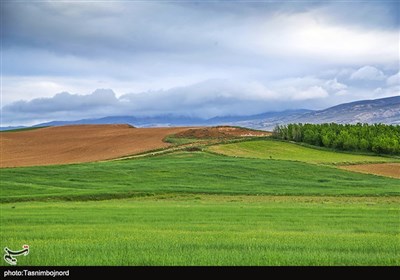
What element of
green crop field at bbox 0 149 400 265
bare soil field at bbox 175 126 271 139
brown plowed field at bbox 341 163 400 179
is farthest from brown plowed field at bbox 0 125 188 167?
brown plowed field at bbox 341 163 400 179

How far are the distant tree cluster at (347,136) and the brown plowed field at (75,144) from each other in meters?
24.6

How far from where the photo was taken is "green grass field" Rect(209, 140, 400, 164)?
88375 millimetres

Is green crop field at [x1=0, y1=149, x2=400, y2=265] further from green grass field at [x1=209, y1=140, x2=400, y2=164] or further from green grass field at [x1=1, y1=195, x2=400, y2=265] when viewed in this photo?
green grass field at [x1=209, y1=140, x2=400, y2=164]

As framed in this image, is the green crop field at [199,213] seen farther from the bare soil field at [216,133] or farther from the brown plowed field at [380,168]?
the bare soil field at [216,133]

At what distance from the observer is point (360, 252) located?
1363 cm

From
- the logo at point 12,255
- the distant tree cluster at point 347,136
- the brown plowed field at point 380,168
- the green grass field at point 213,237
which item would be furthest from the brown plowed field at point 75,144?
the logo at point 12,255

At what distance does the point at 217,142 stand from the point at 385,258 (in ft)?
291

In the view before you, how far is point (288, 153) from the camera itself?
94438mm

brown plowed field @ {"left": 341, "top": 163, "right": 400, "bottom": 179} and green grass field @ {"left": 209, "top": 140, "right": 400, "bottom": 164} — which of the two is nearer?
brown plowed field @ {"left": 341, "top": 163, "right": 400, "bottom": 179}

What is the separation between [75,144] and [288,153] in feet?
137

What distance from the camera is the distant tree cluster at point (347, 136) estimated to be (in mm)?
100500

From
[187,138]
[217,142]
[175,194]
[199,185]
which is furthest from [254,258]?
[187,138]

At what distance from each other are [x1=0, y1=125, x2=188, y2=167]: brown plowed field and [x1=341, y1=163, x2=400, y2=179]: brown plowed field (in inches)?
1330

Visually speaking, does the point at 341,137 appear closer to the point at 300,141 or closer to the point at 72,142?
the point at 300,141
